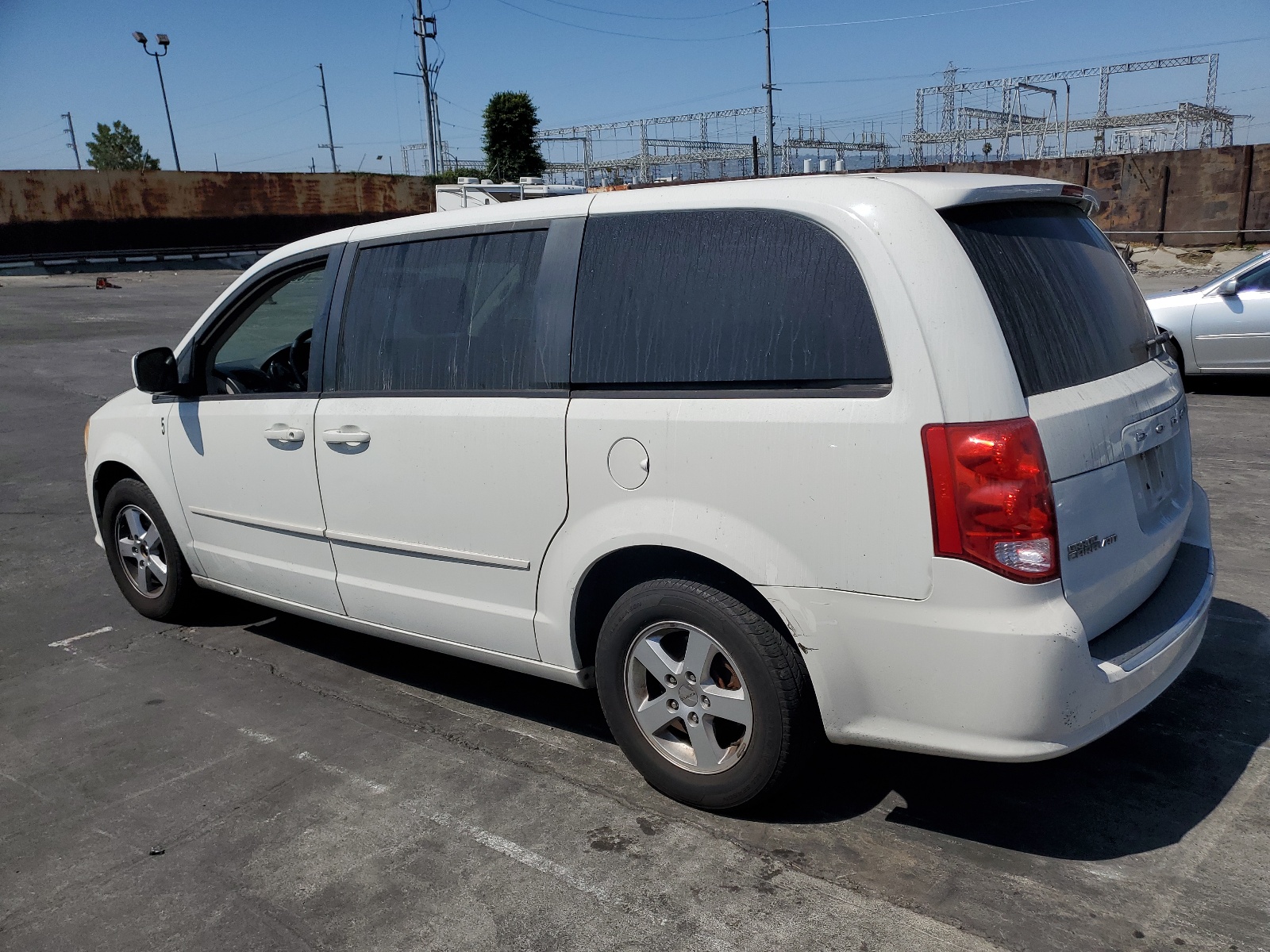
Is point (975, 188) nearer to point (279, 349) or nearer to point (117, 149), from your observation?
point (279, 349)

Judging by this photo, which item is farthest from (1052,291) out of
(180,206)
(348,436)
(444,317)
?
(180,206)

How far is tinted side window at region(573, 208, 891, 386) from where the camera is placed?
9.20 ft

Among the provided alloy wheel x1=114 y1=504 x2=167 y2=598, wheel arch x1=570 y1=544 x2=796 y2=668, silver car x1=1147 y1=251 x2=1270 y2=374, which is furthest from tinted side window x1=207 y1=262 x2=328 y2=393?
silver car x1=1147 y1=251 x2=1270 y2=374

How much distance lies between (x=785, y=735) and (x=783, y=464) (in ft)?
2.55

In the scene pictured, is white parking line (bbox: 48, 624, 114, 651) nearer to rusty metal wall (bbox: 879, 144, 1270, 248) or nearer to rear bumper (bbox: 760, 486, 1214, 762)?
rear bumper (bbox: 760, 486, 1214, 762)

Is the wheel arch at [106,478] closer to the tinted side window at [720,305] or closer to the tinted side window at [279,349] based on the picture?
the tinted side window at [279,349]

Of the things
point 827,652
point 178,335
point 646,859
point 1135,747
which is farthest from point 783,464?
point 178,335

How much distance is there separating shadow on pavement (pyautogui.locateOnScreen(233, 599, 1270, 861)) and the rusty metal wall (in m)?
25.6

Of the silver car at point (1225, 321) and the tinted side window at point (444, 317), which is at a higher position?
the tinted side window at point (444, 317)

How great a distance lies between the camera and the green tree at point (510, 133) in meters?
55.5

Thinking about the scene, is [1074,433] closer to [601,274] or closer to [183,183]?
[601,274]

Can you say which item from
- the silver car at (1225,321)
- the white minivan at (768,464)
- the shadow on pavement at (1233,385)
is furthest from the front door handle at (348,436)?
the shadow on pavement at (1233,385)

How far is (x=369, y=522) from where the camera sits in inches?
154

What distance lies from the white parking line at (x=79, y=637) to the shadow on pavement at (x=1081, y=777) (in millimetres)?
2200
